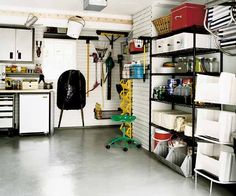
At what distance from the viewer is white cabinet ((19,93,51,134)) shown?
6879mm

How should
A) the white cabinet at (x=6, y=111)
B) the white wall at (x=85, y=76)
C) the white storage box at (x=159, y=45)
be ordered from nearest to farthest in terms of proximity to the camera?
the white storage box at (x=159, y=45) → the white cabinet at (x=6, y=111) → the white wall at (x=85, y=76)

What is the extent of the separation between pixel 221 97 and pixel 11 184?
3022 millimetres

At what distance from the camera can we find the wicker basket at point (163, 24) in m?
4.99

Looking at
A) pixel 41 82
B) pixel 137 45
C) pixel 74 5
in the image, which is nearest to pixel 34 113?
pixel 41 82

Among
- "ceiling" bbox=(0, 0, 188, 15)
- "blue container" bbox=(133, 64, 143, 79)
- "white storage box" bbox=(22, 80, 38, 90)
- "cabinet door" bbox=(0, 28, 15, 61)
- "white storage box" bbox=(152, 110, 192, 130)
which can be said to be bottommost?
"white storage box" bbox=(152, 110, 192, 130)

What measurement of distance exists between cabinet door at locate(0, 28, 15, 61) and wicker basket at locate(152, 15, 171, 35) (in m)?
3.91

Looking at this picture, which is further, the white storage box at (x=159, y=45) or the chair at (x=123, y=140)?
the chair at (x=123, y=140)

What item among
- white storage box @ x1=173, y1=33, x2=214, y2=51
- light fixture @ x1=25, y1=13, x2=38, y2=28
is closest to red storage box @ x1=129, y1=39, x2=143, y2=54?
white storage box @ x1=173, y1=33, x2=214, y2=51

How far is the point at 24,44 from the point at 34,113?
190 centimetres

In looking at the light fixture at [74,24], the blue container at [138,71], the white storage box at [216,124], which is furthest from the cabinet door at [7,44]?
the white storage box at [216,124]

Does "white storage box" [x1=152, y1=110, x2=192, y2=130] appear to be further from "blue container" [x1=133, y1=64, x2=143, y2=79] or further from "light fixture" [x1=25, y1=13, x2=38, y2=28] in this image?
"light fixture" [x1=25, y1=13, x2=38, y2=28]

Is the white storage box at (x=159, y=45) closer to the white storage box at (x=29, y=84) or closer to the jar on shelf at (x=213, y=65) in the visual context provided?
the jar on shelf at (x=213, y=65)

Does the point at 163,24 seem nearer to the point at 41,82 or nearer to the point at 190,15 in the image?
the point at 190,15

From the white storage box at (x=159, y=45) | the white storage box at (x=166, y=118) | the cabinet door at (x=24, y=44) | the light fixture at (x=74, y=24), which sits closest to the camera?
the white storage box at (x=166, y=118)
